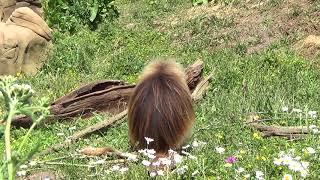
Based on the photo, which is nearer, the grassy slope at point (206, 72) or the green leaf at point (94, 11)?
the grassy slope at point (206, 72)

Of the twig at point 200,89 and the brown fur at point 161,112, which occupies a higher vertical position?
the brown fur at point 161,112

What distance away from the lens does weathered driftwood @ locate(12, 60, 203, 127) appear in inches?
287

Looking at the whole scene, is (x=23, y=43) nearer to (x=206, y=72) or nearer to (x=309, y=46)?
(x=206, y=72)

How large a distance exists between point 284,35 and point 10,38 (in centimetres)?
511

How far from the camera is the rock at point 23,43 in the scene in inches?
418

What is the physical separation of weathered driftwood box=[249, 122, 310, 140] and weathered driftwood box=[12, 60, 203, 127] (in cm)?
211

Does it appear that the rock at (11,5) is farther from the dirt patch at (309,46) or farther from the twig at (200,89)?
the twig at (200,89)

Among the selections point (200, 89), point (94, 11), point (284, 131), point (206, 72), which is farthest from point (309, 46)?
point (94, 11)

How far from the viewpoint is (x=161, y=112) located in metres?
5.02

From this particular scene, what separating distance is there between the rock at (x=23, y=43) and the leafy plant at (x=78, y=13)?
214 cm

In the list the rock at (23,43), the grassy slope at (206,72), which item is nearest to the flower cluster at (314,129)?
the grassy slope at (206,72)

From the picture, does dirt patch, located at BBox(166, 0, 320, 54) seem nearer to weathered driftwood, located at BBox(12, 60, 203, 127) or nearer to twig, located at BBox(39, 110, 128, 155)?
weathered driftwood, located at BBox(12, 60, 203, 127)

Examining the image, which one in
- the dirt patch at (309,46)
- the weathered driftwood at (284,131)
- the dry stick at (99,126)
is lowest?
the dirt patch at (309,46)

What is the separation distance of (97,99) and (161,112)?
2.62 m
